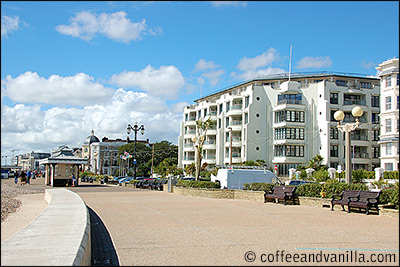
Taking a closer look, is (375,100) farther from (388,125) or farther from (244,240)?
(244,240)

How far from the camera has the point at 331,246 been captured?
26.6ft

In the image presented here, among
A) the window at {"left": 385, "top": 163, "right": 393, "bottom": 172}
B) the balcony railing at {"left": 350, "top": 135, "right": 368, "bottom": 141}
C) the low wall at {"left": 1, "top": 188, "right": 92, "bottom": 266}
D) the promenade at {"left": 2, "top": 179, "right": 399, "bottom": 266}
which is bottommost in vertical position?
the promenade at {"left": 2, "top": 179, "right": 399, "bottom": 266}

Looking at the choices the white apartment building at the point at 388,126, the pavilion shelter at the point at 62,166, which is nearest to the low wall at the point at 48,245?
the pavilion shelter at the point at 62,166

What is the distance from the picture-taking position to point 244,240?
875 cm

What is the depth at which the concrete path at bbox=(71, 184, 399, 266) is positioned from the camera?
276 inches

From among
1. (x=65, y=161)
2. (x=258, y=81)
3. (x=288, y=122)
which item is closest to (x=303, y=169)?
(x=288, y=122)

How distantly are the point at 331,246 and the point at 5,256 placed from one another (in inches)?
238

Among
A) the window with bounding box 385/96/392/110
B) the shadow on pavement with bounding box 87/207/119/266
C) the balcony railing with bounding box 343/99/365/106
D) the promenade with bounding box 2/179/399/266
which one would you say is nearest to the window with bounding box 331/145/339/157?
the balcony railing with bounding box 343/99/365/106

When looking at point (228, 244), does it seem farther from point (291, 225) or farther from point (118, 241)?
point (291, 225)

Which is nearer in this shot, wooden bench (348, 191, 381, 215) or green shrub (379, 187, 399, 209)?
green shrub (379, 187, 399, 209)

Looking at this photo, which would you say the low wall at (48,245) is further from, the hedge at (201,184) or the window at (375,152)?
the window at (375,152)

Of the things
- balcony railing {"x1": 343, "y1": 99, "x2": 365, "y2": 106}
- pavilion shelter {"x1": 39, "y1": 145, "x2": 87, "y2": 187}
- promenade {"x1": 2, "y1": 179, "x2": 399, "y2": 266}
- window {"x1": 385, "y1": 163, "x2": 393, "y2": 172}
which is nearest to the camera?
promenade {"x1": 2, "y1": 179, "x2": 399, "y2": 266}

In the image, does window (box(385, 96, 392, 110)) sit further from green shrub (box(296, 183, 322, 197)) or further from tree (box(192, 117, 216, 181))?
green shrub (box(296, 183, 322, 197))

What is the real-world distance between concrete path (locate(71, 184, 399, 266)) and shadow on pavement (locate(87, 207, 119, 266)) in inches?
6.0
